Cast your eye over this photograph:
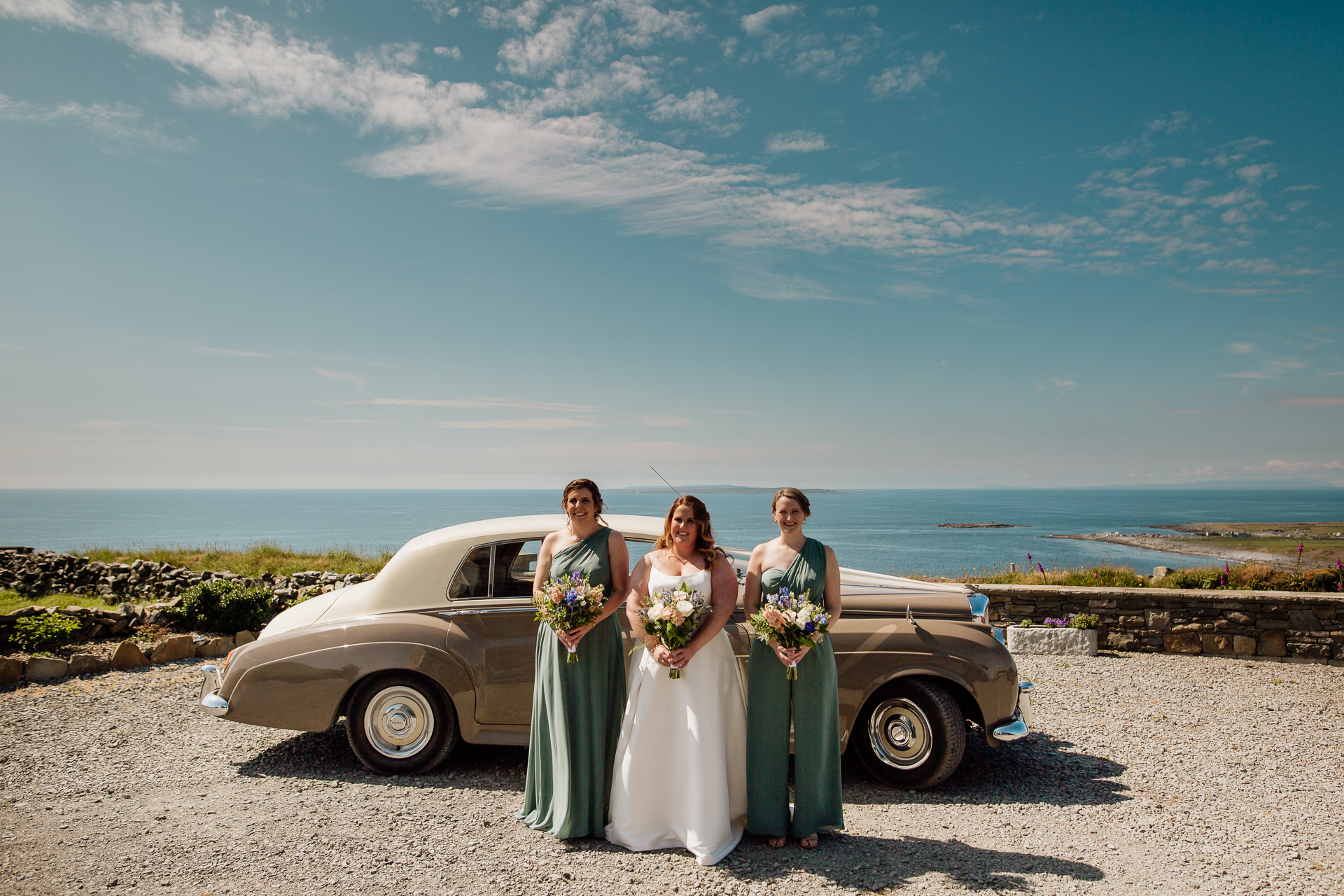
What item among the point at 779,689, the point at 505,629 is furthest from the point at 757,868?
the point at 505,629

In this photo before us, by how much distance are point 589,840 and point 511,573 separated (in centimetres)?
184

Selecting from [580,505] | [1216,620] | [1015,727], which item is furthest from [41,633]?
[1216,620]

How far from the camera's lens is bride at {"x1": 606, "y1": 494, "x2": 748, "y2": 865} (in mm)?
4039

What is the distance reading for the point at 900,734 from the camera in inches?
198

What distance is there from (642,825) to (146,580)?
12.9m

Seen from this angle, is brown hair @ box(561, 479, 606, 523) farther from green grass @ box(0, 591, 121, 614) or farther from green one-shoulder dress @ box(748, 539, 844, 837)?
green grass @ box(0, 591, 121, 614)

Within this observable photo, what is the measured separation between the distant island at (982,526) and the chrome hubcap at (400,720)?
99.0m

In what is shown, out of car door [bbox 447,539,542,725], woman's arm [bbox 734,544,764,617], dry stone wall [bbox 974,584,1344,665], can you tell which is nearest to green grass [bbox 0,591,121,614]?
car door [bbox 447,539,542,725]

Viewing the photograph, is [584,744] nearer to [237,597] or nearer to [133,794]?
[133,794]

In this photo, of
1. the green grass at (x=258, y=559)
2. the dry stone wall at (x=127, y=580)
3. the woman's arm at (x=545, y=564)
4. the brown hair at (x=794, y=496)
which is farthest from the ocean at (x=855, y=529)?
the brown hair at (x=794, y=496)

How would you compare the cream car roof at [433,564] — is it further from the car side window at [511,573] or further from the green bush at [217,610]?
the green bush at [217,610]

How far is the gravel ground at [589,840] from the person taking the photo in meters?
3.79

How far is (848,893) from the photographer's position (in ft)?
11.9

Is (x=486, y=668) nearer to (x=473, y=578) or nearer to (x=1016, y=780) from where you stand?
(x=473, y=578)
